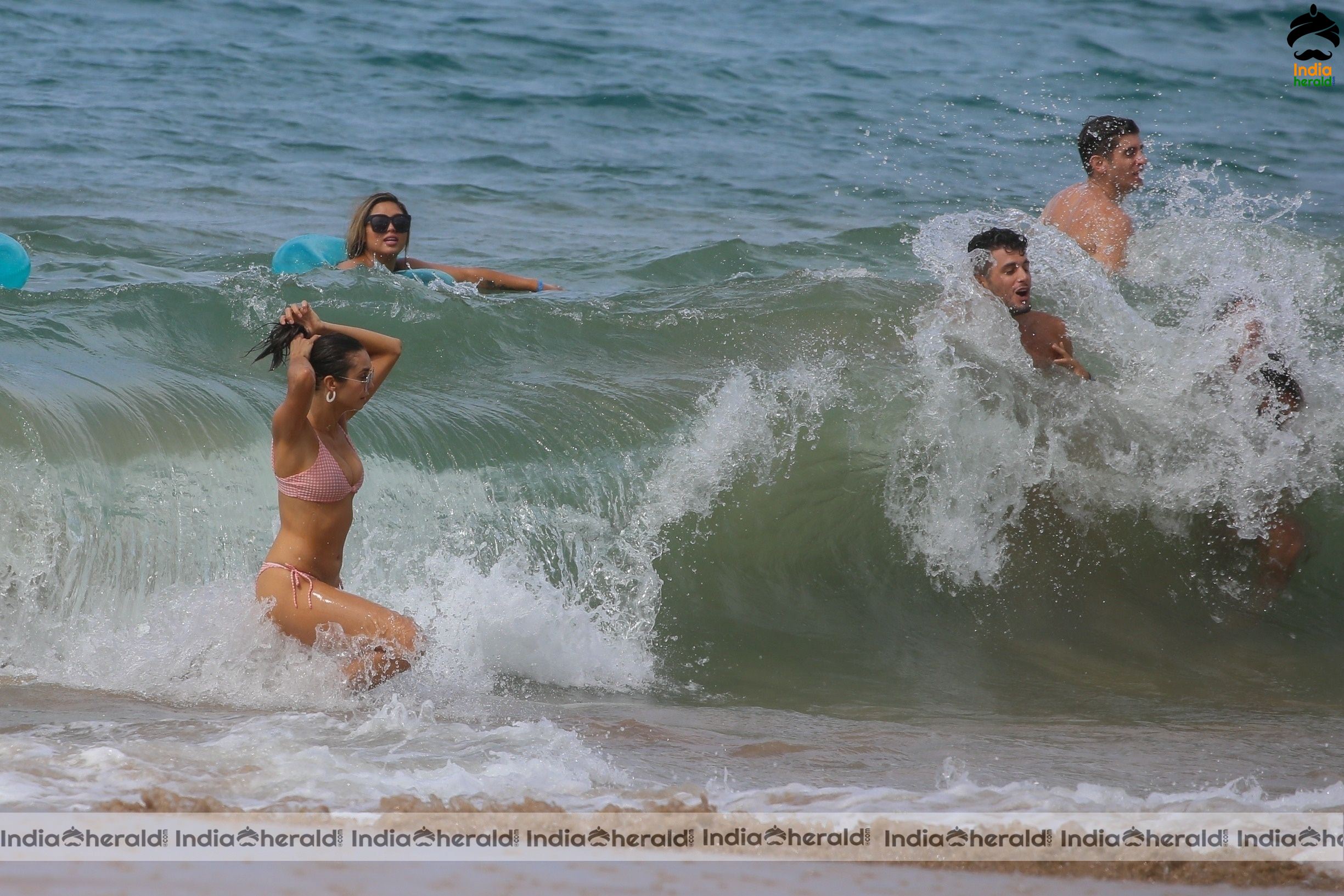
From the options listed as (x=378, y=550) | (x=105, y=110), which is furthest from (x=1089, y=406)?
(x=105, y=110)

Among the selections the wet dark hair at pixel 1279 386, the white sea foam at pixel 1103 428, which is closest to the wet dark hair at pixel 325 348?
the white sea foam at pixel 1103 428

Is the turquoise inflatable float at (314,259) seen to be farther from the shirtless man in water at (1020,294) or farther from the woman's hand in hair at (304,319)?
the woman's hand in hair at (304,319)

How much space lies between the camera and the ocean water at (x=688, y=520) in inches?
147

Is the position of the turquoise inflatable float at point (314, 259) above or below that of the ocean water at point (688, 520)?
above

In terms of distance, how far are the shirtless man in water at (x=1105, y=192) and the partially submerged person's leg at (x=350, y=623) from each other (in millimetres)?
4720

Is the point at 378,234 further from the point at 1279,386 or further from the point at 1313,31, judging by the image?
the point at 1313,31

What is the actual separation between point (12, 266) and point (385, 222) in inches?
85.6

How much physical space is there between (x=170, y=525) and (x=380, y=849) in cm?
308

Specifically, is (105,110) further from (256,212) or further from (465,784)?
(465,784)

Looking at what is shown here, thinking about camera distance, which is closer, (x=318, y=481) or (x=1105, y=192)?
(x=318, y=481)

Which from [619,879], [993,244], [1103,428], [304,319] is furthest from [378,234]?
[619,879]

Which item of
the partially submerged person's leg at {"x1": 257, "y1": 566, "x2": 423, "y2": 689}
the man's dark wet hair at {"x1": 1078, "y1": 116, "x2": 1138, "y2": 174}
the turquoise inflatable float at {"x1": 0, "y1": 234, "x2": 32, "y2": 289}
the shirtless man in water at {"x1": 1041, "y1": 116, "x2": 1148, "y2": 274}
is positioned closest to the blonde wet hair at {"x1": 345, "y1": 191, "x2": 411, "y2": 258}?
the turquoise inflatable float at {"x1": 0, "y1": 234, "x2": 32, "y2": 289}

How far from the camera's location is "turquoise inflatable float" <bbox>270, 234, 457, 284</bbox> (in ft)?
25.6

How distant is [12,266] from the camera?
7.39m
